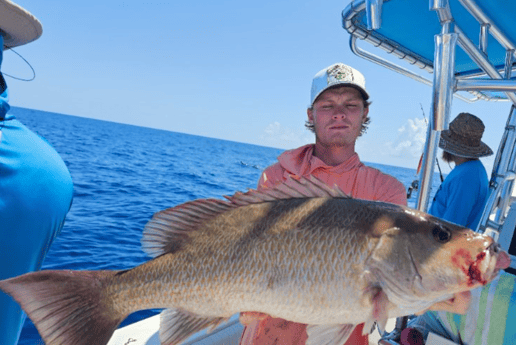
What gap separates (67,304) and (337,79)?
1.80m

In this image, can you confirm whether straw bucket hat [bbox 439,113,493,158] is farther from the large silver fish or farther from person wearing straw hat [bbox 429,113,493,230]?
the large silver fish

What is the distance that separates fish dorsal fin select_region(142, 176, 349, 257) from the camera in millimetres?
1537

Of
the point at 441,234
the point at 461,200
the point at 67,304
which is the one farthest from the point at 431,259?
the point at 461,200

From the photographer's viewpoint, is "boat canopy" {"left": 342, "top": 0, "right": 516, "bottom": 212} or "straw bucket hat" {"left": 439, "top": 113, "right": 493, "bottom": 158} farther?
"straw bucket hat" {"left": 439, "top": 113, "right": 493, "bottom": 158}

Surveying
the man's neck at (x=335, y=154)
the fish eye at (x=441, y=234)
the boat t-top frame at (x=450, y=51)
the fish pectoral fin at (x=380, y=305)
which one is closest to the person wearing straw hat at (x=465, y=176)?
the boat t-top frame at (x=450, y=51)

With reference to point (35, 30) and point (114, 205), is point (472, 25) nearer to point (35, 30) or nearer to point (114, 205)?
point (35, 30)

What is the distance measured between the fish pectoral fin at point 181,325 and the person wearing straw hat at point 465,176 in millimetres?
3019

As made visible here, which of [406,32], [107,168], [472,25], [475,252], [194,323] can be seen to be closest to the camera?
[475,252]

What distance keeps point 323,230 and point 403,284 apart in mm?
355

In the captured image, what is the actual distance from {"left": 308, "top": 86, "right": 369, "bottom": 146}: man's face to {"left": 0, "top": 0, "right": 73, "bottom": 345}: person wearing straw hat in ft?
4.87

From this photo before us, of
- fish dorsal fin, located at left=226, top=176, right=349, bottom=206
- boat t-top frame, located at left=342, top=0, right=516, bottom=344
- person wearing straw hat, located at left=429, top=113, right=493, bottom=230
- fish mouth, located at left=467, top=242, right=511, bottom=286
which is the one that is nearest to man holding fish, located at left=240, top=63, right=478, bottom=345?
boat t-top frame, located at left=342, top=0, right=516, bottom=344

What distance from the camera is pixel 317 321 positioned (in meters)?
1.33

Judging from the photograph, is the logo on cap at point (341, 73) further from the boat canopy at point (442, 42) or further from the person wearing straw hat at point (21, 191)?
the person wearing straw hat at point (21, 191)

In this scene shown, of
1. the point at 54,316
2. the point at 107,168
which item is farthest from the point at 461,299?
the point at 107,168
